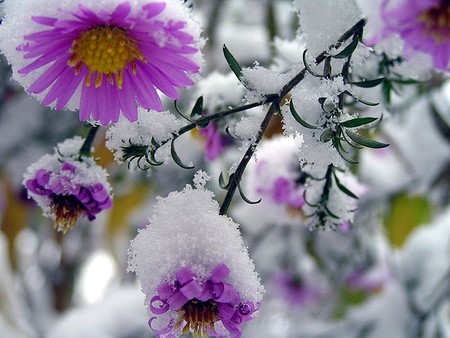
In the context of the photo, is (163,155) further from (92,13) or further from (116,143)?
(92,13)

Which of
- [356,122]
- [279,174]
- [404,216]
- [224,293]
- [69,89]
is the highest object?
[404,216]

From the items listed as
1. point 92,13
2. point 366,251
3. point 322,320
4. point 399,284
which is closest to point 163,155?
point 92,13

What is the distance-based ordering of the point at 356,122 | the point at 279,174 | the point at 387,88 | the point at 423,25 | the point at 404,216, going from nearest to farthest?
the point at 423,25 → the point at 356,122 → the point at 387,88 → the point at 279,174 → the point at 404,216

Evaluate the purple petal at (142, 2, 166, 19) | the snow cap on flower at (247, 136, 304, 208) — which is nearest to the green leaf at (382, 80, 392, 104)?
the snow cap on flower at (247, 136, 304, 208)

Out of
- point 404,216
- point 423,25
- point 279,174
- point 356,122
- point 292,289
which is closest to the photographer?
point 423,25

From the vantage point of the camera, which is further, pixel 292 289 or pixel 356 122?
pixel 292 289

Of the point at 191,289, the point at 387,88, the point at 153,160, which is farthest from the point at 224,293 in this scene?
the point at 387,88

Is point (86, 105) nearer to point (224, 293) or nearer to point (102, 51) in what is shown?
point (102, 51)
